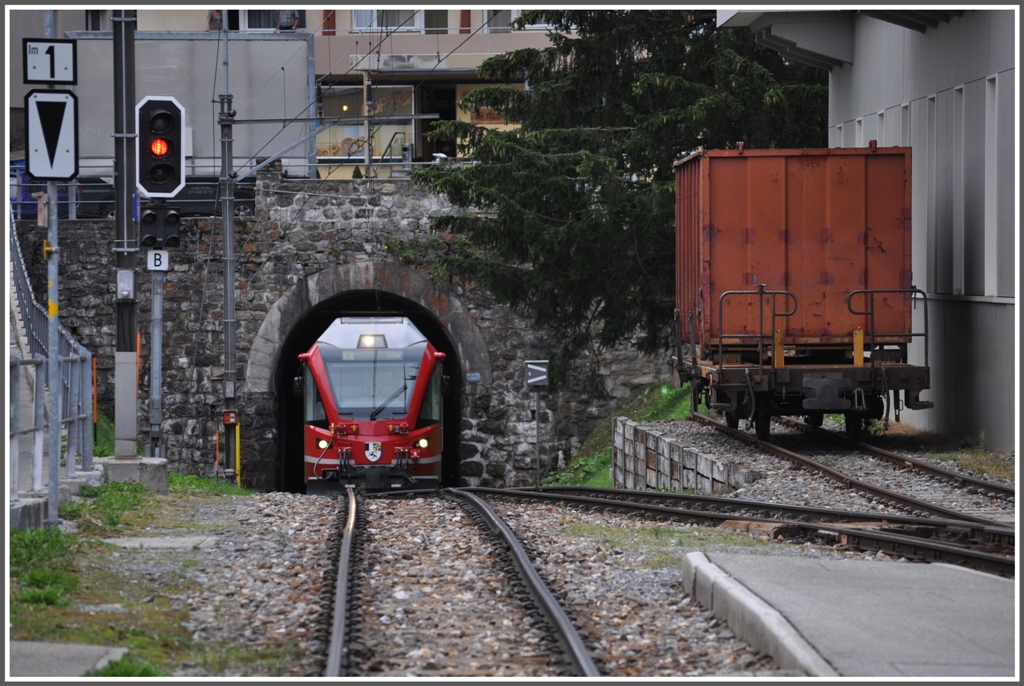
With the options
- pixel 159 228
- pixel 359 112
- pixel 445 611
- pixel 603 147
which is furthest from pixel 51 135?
pixel 359 112

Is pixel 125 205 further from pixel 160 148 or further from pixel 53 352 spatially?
pixel 53 352

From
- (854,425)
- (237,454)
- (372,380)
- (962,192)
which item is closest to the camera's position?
(962,192)

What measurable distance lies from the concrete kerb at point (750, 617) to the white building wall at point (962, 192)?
719 centimetres

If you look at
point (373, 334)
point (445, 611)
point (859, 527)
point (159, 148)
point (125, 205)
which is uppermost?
point (159, 148)

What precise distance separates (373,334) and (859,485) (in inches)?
384

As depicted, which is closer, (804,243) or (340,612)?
(340,612)

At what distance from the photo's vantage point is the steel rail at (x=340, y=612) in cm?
571

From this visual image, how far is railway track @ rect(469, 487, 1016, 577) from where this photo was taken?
8.16 m

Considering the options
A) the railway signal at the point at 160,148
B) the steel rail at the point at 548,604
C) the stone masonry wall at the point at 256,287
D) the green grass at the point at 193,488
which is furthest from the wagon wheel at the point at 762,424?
the stone masonry wall at the point at 256,287

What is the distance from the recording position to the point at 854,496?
11586 mm

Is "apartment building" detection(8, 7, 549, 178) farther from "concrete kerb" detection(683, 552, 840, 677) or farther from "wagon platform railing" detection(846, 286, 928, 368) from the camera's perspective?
"concrete kerb" detection(683, 552, 840, 677)

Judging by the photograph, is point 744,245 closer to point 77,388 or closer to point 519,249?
point 519,249

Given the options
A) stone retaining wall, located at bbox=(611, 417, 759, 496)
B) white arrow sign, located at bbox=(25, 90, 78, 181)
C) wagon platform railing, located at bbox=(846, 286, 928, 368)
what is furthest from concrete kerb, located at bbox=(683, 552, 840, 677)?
wagon platform railing, located at bbox=(846, 286, 928, 368)

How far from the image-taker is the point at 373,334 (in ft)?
65.2
